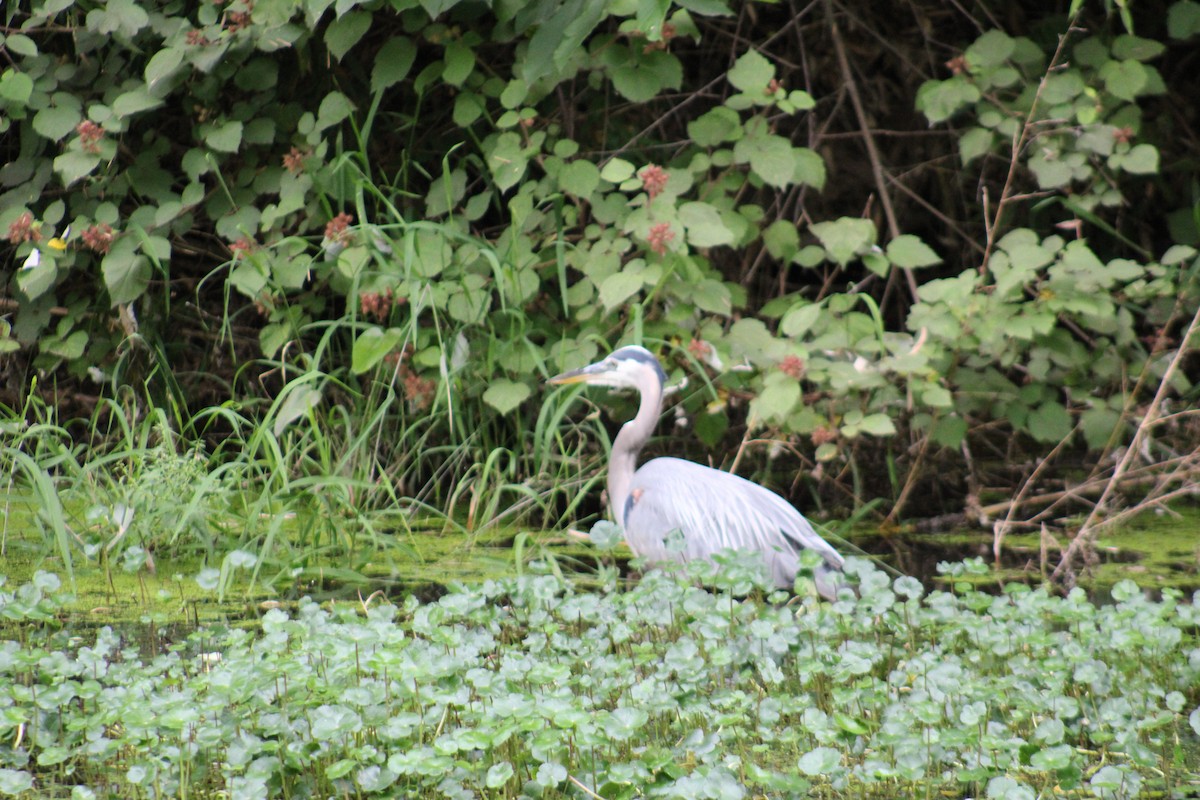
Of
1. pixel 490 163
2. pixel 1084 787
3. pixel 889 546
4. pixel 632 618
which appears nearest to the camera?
pixel 1084 787

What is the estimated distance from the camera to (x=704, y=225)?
436cm

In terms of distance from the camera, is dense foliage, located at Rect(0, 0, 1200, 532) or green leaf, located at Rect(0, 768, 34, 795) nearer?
green leaf, located at Rect(0, 768, 34, 795)

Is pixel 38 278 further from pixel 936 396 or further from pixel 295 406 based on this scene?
pixel 936 396

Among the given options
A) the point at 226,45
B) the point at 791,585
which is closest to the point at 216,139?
the point at 226,45

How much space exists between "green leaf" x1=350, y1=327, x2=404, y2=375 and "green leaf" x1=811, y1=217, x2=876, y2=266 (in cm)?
136

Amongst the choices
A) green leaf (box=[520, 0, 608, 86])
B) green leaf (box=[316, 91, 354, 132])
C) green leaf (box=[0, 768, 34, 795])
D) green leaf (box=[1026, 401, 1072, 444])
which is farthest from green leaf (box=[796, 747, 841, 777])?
green leaf (box=[316, 91, 354, 132])

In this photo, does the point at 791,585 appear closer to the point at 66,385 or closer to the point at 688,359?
the point at 688,359

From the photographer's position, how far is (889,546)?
14.1ft

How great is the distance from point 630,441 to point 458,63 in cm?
139

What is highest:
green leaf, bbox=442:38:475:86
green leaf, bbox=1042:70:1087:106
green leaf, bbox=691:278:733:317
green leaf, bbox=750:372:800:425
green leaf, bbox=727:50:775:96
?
green leaf, bbox=442:38:475:86

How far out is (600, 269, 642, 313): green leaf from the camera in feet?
14.0

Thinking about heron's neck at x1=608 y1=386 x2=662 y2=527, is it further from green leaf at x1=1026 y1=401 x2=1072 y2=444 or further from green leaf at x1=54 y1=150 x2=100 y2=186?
green leaf at x1=54 y1=150 x2=100 y2=186

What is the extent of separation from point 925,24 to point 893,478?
1.71 m

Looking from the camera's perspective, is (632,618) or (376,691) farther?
(632,618)
